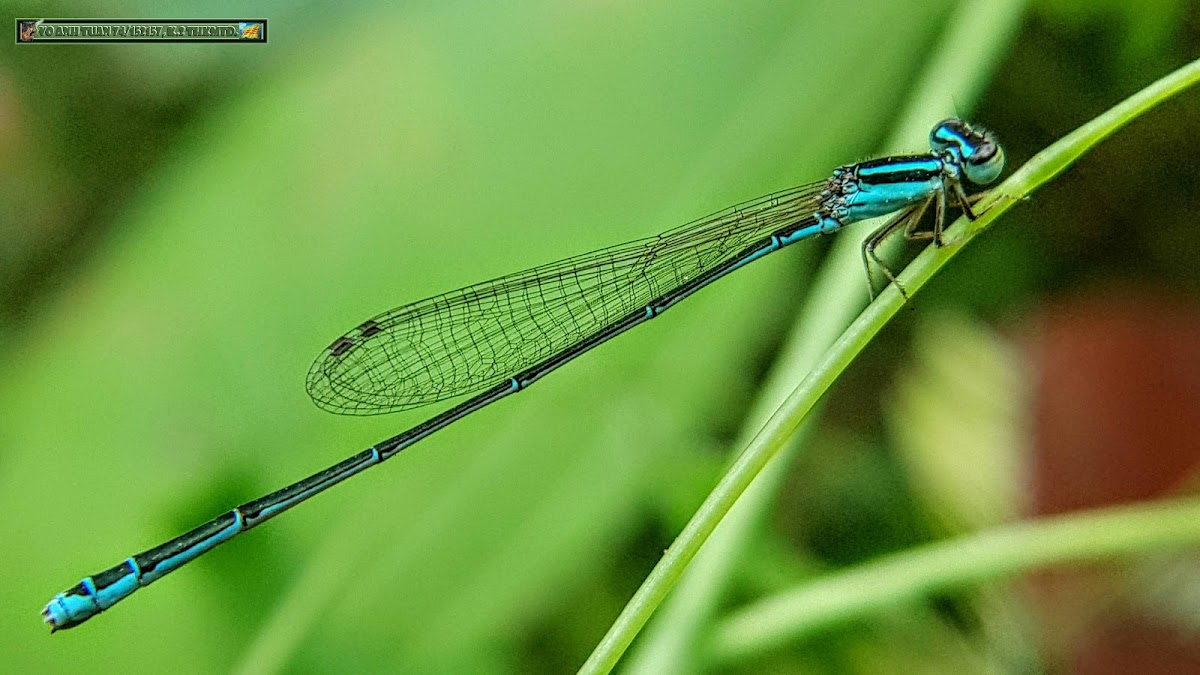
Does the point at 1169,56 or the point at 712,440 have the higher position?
the point at 1169,56

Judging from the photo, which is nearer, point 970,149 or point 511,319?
point 970,149

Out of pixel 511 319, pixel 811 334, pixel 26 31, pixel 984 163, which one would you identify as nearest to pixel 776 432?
pixel 984 163

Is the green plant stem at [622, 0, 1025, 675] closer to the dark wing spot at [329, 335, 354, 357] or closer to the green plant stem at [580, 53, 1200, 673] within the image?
the green plant stem at [580, 53, 1200, 673]

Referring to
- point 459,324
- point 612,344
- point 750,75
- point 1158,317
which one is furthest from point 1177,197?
point 459,324

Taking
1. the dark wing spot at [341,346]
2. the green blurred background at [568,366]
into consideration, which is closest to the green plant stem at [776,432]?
the green blurred background at [568,366]

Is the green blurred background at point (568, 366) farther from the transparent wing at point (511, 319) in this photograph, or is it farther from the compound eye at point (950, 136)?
the compound eye at point (950, 136)

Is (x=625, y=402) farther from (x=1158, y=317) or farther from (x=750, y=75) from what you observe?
(x=1158, y=317)

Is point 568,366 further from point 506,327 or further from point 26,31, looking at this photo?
point 26,31
